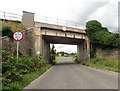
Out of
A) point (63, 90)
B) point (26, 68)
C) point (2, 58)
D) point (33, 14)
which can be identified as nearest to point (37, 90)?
point (63, 90)

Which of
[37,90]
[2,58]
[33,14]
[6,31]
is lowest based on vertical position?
[37,90]

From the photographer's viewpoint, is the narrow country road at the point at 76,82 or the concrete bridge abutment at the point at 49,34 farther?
the concrete bridge abutment at the point at 49,34

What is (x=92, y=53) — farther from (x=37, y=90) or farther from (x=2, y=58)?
(x=37, y=90)

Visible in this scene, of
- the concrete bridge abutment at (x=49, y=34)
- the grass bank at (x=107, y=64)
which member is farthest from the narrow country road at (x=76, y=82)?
the concrete bridge abutment at (x=49, y=34)

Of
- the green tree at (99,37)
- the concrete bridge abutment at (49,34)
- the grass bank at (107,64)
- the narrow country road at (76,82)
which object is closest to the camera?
the narrow country road at (76,82)

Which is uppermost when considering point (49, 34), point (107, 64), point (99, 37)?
point (49, 34)

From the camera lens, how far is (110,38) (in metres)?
43.0

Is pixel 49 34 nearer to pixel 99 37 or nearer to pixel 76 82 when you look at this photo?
pixel 99 37

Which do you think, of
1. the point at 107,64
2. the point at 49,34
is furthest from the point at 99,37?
the point at 107,64

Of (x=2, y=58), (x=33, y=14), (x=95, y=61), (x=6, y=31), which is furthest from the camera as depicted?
(x=95, y=61)

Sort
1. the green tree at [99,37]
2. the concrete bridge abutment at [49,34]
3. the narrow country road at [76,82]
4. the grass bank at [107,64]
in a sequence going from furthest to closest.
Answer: the green tree at [99,37]
the concrete bridge abutment at [49,34]
the grass bank at [107,64]
the narrow country road at [76,82]

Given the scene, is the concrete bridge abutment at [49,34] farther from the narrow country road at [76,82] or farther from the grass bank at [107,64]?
the narrow country road at [76,82]

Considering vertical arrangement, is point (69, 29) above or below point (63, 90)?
above

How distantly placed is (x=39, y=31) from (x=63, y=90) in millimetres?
24343
